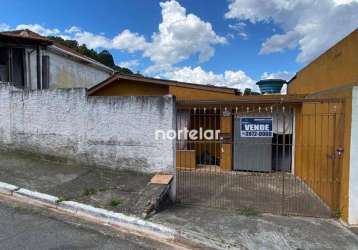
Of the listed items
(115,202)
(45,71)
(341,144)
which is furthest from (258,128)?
(45,71)

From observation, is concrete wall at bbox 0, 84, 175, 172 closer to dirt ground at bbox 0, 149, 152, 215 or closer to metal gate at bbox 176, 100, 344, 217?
dirt ground at bbox 0, 149, 152, 215

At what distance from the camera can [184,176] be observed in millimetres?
9156

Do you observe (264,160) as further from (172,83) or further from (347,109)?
(347,109)

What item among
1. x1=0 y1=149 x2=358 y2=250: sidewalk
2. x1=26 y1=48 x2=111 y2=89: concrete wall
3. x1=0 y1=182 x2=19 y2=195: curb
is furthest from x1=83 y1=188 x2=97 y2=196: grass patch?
x1=26 y1=48 x2=111 y2=89: concrete wall

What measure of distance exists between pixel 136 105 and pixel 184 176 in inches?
132

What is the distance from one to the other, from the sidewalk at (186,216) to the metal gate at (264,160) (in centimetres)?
71

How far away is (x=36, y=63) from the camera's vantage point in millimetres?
13227

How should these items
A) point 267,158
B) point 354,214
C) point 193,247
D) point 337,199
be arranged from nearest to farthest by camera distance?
1. point 193,247
2. point 354,214
3. point 337,199
4. point 267,158

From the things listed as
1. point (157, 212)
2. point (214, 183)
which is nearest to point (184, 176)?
point (214, 183)

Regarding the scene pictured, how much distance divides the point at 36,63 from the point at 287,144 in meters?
11.4

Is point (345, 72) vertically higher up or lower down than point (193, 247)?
higher up

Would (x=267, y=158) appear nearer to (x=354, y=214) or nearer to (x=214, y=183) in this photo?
(x=214, y=183)

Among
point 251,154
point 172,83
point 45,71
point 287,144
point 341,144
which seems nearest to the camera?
point 341,144

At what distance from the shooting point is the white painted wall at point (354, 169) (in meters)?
4.92
